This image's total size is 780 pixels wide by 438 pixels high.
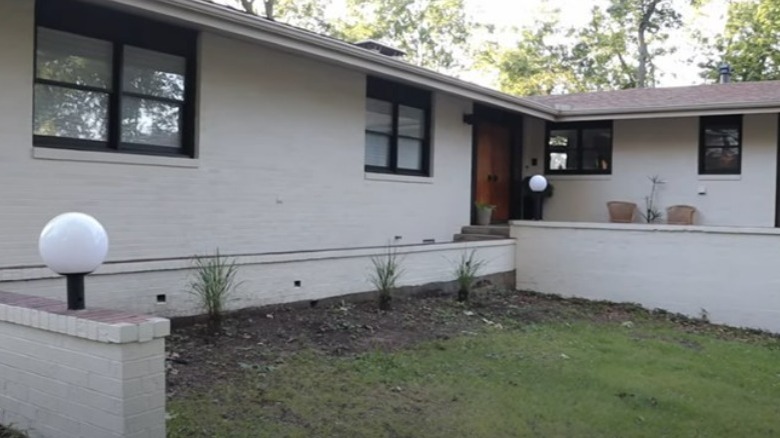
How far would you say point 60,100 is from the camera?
613 cm

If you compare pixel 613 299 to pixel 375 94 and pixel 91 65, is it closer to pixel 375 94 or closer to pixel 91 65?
pixel 375 94

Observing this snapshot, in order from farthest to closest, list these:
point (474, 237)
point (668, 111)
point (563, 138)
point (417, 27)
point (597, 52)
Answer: point (417, 27), point (597, 52), point (563, 138), point (668, 111), point (474, 237)

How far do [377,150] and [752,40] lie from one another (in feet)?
71.5

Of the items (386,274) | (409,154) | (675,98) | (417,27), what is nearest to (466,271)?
(386,274)

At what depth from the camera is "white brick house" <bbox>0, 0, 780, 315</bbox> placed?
5.93 metres

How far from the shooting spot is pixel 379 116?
997 cm

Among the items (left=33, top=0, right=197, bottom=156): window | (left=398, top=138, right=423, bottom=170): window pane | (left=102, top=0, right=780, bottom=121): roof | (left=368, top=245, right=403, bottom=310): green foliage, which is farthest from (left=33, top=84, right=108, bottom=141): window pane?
(left=398, top=138, right=423, bottom=170): window pane

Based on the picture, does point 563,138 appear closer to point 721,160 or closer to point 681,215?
point 681,215

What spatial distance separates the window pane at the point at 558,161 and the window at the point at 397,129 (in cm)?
411

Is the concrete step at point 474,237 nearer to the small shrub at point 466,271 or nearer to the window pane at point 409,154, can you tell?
the small shrub at point 466,271

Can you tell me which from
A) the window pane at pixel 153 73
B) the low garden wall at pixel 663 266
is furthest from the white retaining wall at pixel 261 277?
the window pane at pixel 153 73

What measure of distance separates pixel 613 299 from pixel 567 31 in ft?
75.2

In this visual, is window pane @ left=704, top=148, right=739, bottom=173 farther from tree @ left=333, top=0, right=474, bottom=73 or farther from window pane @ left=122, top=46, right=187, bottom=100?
tree @ left=333, top=0, right=474, bottom=73

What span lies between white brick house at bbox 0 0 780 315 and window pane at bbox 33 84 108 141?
13 mm
